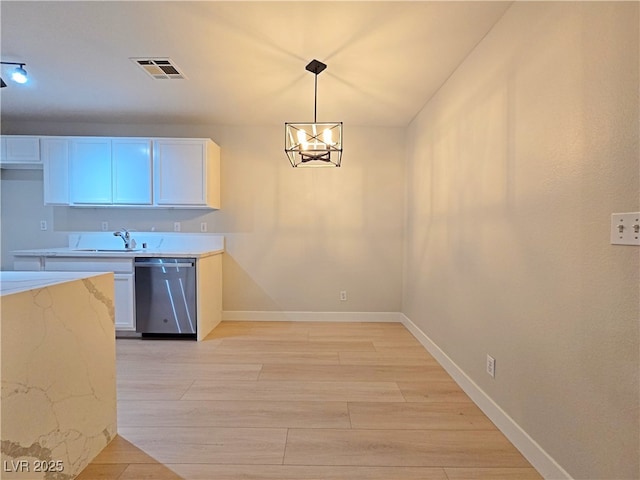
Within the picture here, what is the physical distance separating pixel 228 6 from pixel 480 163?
72.5 inches

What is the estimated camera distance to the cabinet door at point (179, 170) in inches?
148

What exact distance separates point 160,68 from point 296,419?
2.82 meters

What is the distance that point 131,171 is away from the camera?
3754 millimetres

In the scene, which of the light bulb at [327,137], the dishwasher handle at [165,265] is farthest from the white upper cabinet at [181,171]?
the light bulb at [327,137]

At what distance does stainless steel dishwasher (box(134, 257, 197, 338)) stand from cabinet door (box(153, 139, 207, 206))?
2.64ft

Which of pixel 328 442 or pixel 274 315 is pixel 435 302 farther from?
pixel 274 315

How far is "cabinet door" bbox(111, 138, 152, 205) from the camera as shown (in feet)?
12.2

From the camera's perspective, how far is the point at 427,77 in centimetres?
274

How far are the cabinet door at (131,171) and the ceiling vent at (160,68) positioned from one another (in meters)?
1.18

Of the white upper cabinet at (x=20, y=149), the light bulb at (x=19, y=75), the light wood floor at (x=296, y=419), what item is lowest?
the light wood floor at (x=296, y=419)

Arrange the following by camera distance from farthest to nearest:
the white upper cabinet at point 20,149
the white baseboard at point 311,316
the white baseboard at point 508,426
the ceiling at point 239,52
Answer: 1. the white baseboard at point 311,316
2. the white upper cabinet at point 20,149
3. the ceiling at point 239,52
4. the white baseboard at point 508,426

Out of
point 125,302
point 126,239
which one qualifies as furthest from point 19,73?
point 125,302

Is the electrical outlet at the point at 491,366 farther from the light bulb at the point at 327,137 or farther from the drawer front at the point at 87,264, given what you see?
the drawer front at the point at 87,264

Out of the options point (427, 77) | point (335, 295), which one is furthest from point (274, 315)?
point (427, 77)
